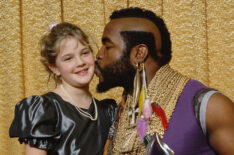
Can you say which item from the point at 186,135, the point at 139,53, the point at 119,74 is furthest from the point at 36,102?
the point at 186,135

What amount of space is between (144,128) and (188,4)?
1174mm

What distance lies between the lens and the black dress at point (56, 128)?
118cm

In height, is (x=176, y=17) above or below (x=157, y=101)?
above

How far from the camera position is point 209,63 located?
196cm

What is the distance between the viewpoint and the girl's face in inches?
52.4

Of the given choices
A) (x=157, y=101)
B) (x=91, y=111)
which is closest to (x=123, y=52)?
(x=157, y=101)

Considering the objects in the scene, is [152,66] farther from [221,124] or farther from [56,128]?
[56,128]

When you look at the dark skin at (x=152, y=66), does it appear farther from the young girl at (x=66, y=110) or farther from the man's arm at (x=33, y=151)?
the man's arm at (x=33, y=151)

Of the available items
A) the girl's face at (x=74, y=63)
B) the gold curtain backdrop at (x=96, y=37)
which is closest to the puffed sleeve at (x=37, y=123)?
the girl's face at (x=74, y=63)

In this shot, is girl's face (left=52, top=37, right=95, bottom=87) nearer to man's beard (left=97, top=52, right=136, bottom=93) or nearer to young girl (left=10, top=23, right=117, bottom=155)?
young girl (left=10, top=23, right=117, bottom=155)

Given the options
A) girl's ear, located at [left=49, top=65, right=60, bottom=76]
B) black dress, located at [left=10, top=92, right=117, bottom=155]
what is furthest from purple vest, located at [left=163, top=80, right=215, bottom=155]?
girl's ear, located at [left=49, top=65, right=60, bottom=76]

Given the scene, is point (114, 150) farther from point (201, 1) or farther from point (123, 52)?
point (201, 1)

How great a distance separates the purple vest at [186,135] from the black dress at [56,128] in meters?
0.41

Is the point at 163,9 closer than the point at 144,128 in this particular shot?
No
